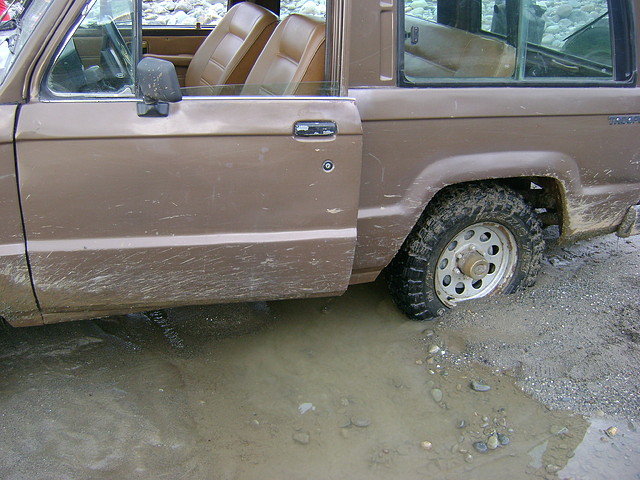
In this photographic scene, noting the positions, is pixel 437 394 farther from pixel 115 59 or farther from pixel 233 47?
pixel 233 47

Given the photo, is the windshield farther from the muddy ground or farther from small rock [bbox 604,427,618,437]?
small rock [bbox 604,427,618,437]

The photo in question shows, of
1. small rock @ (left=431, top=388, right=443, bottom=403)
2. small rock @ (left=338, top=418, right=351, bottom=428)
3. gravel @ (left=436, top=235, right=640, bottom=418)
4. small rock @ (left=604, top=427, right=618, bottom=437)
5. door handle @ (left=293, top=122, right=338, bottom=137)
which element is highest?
door handle @ (left=293, top=122, right=338, bottom=137)

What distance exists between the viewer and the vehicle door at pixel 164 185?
2.44 meters

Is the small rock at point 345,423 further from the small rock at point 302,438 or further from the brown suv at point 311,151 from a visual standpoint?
the brown suv at point 311,151

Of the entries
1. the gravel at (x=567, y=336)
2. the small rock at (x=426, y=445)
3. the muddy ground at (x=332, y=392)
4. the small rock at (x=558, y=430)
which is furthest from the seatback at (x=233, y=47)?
the small rock at (x=558, y=430)

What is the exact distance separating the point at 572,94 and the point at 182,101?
1827 millimetres

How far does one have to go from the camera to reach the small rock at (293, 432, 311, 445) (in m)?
2.66

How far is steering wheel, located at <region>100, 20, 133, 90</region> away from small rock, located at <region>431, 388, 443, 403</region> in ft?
6.12

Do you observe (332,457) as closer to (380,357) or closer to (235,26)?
(380,357)

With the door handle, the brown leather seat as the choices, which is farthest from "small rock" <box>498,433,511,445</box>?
the brown leather seat

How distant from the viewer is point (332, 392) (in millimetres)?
2959

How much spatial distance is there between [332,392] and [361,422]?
0.24 m

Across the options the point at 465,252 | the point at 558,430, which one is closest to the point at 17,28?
the point at 465,252

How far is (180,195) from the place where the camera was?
2.57 meters
